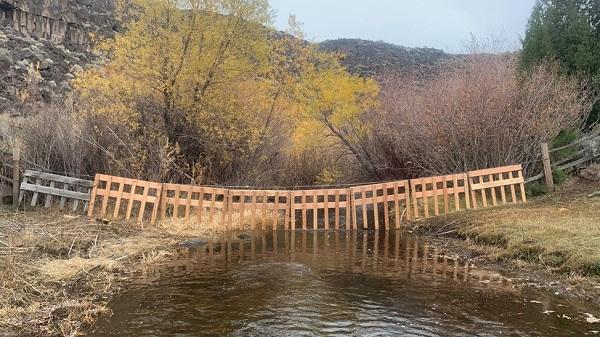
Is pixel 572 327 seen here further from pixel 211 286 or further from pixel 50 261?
pixel 50 261

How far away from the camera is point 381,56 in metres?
58.4

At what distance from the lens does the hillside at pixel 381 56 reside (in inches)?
2194

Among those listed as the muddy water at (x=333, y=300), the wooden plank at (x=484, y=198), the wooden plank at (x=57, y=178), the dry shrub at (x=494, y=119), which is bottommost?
the muddy water at (x=333, y=300)

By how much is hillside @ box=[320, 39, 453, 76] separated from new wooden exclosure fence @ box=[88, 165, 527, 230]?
39312 mm

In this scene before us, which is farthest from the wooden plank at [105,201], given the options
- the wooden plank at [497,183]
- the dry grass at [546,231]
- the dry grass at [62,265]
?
the wooden plank at [497,183]

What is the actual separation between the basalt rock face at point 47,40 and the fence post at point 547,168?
84.1ft

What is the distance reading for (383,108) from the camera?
20594 millimetres

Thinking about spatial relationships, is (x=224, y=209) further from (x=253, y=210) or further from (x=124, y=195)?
(x=124, y=195)

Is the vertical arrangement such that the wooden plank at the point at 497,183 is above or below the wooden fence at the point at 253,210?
above

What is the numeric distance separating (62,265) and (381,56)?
52.9 m

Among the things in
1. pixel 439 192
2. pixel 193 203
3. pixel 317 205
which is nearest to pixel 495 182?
pixel 439 192

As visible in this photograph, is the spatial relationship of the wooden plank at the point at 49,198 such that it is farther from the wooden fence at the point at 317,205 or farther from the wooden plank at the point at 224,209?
the wooden fence at the point at 317,205

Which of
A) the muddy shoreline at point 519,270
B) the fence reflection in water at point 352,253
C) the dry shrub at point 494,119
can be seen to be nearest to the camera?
the muddy shoreline at point 519,270

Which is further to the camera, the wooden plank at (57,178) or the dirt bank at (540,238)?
the wooden plank at (57,178)
